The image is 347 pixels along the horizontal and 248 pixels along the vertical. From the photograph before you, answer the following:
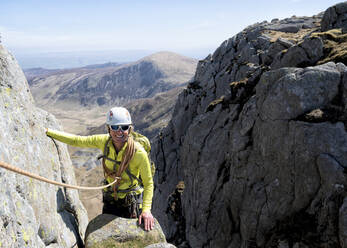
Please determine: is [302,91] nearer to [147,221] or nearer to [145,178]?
[145,178]

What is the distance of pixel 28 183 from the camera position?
914 cm

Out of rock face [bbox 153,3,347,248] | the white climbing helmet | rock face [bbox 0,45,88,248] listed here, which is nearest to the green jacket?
the white climbing helmet

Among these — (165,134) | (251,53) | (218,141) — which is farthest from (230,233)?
(251,53)

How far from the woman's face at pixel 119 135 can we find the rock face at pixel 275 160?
16.8 metres

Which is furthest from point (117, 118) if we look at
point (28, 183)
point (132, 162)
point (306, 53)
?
point (306, 53)

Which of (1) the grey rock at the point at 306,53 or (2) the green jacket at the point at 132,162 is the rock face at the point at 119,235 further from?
(1) the grey rock at the point at 306,53

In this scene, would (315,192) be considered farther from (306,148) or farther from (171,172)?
(171,172)

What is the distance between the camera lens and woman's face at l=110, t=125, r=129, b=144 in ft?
34.8

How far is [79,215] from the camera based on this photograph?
13164 mm

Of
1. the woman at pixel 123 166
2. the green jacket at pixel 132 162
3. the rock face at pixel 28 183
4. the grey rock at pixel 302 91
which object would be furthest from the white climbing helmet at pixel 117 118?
the grey rock at pixel 302 91

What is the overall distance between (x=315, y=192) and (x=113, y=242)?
17133 millimetres

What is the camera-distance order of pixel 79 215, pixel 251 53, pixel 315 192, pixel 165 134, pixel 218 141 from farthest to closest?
1. pixel 165 134
2. pixel 251 53
3. pixel 218 141
4. pixel 315 192
5. pixel 79 215

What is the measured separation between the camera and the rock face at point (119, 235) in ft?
33.3

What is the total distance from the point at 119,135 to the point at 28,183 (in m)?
→ 4.00
